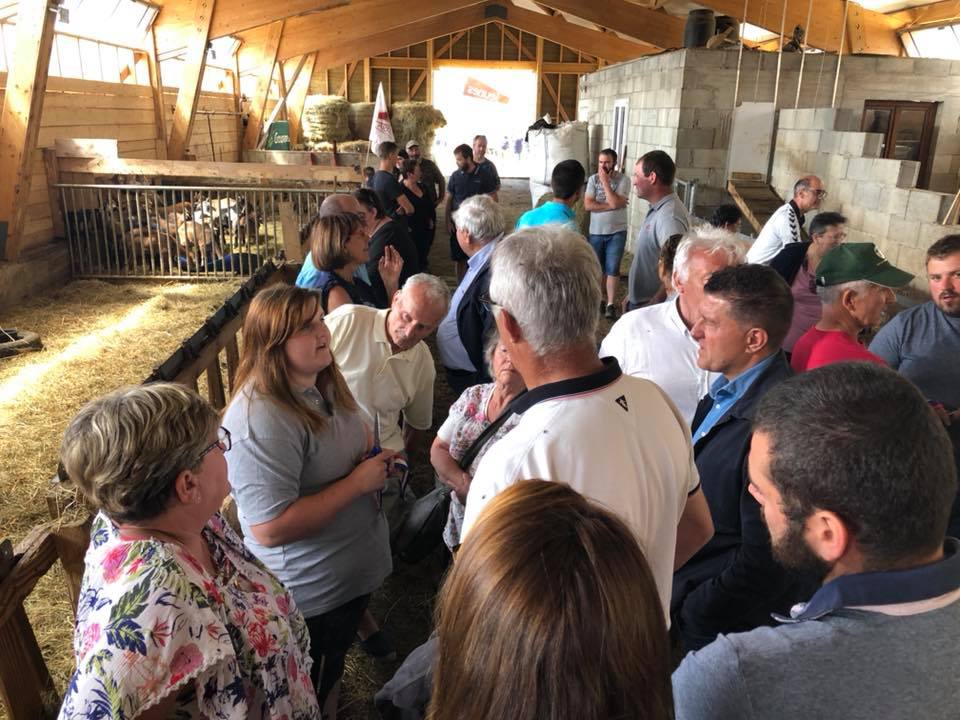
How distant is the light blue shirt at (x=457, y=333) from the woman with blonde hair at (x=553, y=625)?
2.59 metres

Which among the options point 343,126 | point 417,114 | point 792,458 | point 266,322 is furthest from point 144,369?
point 417,114

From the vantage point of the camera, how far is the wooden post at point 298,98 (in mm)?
18047

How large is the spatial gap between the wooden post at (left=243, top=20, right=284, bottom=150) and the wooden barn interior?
73.9 inches

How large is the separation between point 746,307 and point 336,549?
150cm

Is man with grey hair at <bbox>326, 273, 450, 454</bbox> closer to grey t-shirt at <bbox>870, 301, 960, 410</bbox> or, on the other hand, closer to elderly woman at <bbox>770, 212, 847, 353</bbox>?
grey t-shirt at <bbox>870, 301, 960, 410</bbox>

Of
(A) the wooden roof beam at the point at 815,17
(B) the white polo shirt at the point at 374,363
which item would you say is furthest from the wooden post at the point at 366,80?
(B) the white polo shirt at the point at 374,363

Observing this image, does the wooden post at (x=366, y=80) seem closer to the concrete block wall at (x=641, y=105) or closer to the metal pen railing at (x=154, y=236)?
the concrete block wall at (x=641, y=105)

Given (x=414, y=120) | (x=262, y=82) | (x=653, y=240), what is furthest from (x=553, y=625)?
(x=414, y=120)

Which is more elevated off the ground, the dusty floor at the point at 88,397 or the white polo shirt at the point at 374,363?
the white polo shirt at the point at 374,363

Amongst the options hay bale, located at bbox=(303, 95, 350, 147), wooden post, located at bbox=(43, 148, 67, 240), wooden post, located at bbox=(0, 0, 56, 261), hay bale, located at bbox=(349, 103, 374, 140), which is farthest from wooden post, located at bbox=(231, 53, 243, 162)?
wooden post, located at bbox=(0, 0, 56, 261)

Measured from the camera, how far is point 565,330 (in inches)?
51.9

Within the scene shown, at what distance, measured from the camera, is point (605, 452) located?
48.9 inches

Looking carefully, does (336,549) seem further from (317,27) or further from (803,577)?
(317,27)

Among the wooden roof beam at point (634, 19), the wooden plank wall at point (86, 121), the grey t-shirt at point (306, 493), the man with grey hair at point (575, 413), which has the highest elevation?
the wooden roof beam at point (634, 19)
